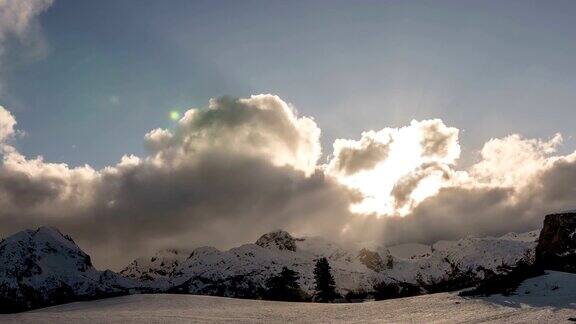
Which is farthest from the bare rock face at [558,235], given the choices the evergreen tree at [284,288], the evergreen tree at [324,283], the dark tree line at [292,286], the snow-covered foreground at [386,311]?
the snow-covered foreground at [386,311]

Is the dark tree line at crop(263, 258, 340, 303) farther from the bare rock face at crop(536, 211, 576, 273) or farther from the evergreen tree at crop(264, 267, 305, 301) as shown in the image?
the bare rock face at crop(536, 211, 576, 273)

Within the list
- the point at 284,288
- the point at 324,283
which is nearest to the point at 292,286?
the point at 284,288

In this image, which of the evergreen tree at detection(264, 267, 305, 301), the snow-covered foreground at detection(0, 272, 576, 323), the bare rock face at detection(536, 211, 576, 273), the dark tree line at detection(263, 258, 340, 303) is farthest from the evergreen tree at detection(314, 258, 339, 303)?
the snow-covered foreground at detection(0, 272, 576, 323)

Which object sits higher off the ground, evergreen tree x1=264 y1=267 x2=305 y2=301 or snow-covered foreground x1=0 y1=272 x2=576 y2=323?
evergreen tree x1=264 y1=267 x2=305 y2=301

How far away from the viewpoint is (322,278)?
80.2 metres

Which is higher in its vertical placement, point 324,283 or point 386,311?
point 324,283

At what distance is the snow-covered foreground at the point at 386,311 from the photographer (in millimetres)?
26656

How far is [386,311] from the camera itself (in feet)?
100

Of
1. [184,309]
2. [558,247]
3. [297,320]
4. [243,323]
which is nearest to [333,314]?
[297,320]

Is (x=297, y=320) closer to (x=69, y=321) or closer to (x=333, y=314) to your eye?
(x=333, y=314)

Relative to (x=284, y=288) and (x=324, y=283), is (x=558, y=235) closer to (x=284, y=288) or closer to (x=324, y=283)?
(x=324, y=283)

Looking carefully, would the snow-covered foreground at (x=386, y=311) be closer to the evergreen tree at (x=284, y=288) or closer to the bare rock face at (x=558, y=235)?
the evergreen tree at (x=284, y=288)

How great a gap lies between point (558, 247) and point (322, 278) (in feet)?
133

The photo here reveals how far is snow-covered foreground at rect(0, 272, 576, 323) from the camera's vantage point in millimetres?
26656
